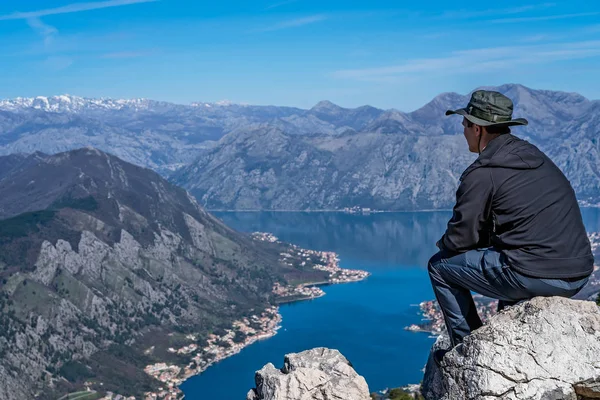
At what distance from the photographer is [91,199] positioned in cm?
15712

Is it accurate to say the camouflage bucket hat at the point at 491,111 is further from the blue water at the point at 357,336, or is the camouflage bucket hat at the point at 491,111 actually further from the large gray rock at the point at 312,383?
the blue water at the point at 357,336

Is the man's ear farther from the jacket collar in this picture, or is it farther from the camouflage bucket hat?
the jacket collar

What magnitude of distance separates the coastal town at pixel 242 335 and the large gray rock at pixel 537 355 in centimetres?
8539

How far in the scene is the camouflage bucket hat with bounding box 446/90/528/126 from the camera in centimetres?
738

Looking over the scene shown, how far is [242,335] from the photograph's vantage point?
120m

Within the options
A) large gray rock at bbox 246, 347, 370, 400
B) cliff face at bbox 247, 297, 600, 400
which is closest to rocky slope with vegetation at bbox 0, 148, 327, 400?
large gray rock at bbox 246, 347, 370, 400

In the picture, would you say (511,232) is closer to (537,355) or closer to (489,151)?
(489,151)

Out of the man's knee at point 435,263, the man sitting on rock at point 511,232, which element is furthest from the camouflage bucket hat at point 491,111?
the man's knee at point 435,263

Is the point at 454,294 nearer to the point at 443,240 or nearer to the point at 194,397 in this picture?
the point at 443,240

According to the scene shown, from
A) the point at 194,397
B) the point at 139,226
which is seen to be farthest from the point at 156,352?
the point at 139,226

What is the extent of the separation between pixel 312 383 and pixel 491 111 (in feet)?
16.1

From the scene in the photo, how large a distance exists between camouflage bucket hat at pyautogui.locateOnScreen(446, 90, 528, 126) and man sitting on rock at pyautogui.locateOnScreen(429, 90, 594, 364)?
0.01m

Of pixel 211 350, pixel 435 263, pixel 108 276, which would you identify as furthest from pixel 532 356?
pixel 108 276

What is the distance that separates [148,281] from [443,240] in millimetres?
136378
